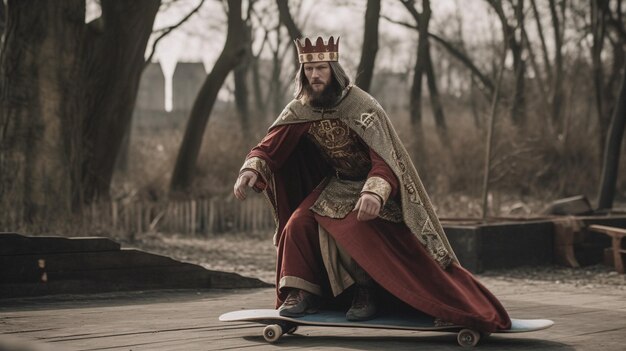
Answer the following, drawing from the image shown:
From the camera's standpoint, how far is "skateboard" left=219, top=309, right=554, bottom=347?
246 inches

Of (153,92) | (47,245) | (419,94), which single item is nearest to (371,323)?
(47,245)

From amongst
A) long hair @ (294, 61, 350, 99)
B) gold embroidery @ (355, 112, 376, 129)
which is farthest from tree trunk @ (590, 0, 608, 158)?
gold embroidery @ (355, 112, 376, 129)

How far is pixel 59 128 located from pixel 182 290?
4.68m

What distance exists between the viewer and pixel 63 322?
7066 mm

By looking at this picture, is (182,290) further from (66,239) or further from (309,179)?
(309,179)

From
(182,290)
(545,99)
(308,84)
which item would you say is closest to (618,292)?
(182,290)

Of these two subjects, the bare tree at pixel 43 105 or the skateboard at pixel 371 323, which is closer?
the skateboard at pixel 371 323

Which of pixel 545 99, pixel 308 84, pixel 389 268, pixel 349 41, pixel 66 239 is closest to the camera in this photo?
pixel 389 268

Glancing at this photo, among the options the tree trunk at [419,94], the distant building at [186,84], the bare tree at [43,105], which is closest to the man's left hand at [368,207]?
the bare tree at [43,105]

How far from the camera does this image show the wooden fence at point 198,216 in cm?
1734

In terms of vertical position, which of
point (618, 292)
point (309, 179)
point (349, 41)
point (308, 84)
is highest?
point (349, 41)

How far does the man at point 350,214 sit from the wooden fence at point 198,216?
10243 millimetres

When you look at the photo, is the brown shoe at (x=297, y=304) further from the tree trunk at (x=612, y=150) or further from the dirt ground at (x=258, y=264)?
the tree trunk at (x=612, y=150)

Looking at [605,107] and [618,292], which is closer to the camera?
[618,292]
